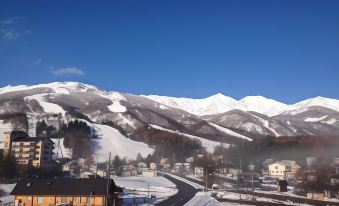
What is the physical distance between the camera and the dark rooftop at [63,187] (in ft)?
156

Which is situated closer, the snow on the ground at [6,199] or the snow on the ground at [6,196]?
the snow on the ground at [6,199]

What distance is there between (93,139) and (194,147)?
44.4m

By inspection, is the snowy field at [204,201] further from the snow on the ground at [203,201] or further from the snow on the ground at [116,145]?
the snow on the ground at [116,145]

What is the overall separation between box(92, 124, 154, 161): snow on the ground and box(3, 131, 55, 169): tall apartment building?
1020 inches

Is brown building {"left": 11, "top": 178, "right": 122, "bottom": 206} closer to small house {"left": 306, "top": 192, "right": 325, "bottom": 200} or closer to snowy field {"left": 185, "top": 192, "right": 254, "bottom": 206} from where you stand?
snowy field {"left": 185, "top": 192, "right": 254, "bottom": 206}

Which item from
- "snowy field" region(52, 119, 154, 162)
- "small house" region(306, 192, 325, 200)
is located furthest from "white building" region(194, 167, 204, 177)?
"small house" region(306, 192, 325, 200)

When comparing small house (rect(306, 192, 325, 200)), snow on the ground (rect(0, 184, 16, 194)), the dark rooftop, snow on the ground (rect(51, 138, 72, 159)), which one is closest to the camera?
the dark rooftop

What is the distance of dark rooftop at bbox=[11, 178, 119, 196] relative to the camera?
47.4m

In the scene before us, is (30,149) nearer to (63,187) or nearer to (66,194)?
(63,187)

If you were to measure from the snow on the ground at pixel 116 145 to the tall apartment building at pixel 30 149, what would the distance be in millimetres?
25913

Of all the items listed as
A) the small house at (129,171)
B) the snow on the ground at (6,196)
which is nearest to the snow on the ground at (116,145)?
the small house at (129,171)

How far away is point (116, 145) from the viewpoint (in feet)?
526

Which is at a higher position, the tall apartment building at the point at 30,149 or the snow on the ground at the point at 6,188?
the tall apartment building at the point at 30,149

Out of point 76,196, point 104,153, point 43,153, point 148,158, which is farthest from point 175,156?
point 76,196
